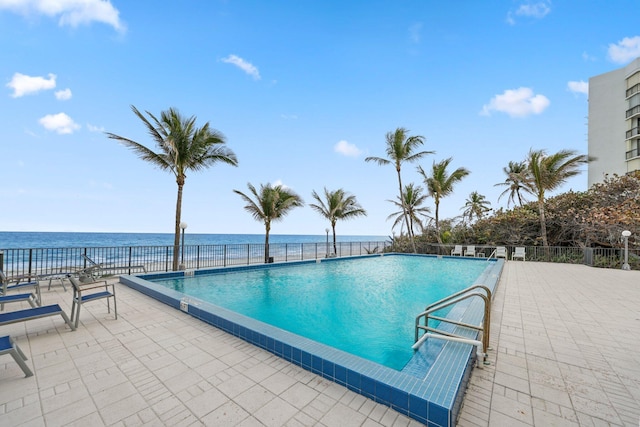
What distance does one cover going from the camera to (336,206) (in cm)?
1623

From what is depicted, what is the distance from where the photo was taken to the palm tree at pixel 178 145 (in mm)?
8766

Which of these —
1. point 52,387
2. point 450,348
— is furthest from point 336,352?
point 52,387

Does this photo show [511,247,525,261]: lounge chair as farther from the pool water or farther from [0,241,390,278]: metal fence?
[0,241,390,278]: metal fence

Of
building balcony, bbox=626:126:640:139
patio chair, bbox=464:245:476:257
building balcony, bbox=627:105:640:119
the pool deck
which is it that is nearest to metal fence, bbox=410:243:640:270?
patio chair, bbox=464:245:476:257

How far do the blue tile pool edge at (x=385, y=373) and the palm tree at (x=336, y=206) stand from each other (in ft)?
43.0

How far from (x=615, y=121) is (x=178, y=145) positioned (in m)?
32.5

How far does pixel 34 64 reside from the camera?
8.20 meters

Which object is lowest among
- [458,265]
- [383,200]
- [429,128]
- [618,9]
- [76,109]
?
[458,265]

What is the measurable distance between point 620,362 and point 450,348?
1.79 metres

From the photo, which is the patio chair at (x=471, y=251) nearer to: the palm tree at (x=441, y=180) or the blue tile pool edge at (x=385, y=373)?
the palm tree at (x=441, y=180)

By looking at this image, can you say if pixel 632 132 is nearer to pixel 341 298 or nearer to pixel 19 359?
pixel 341 298

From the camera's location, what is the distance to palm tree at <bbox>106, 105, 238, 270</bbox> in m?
8.77

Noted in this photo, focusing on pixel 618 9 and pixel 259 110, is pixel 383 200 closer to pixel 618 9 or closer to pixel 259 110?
pixel 259 110

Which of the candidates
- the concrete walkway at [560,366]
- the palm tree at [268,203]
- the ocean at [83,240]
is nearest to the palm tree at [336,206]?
the palm tree at [268,203]
